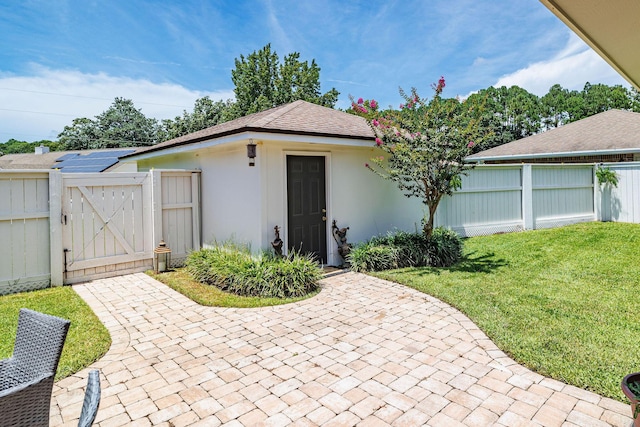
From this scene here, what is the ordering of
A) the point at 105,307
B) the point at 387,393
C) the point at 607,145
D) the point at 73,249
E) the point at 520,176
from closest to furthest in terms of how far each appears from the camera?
the point at 387,393, the point at 105,307, the point at 73,249, the point at 520,176, the point at 607,145

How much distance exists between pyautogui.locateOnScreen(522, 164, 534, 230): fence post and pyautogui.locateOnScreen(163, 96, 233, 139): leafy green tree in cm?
2677

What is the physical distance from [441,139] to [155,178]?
597 centimetres

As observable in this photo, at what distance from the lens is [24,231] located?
21.4 ft

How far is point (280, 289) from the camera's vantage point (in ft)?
19.9

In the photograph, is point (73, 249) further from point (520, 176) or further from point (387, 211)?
point (520, 176)

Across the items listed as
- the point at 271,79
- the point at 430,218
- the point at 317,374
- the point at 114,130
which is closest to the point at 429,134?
the point at 430,218

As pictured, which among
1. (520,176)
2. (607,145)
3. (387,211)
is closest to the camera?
(387,211)

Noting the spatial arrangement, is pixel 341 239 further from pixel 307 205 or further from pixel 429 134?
pixel 429 134

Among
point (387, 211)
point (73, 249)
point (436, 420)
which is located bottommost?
point (436, 420)

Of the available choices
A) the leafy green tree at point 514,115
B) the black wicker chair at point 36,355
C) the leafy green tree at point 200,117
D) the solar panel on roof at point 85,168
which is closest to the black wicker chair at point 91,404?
the black wicker chair at point 36,355

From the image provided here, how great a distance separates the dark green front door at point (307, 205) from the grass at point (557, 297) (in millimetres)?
1655

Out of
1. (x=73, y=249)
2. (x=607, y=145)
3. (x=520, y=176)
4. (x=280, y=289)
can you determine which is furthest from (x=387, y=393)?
(x=607, y=145)

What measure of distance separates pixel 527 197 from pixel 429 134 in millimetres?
6379

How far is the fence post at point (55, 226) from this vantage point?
22.0 feet
